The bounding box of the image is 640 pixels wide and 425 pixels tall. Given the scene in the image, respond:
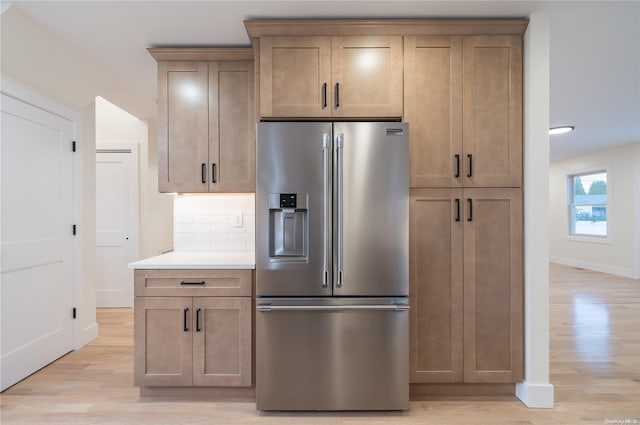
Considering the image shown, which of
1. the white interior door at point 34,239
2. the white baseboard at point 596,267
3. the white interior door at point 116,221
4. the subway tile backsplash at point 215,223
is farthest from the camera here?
the white baseboard at point 596,267

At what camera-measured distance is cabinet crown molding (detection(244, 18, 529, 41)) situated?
234 cm

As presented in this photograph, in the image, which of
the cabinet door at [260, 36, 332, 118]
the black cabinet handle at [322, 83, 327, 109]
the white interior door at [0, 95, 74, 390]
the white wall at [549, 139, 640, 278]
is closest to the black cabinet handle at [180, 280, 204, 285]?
the cabinet door at [260, 36, 332, 118]

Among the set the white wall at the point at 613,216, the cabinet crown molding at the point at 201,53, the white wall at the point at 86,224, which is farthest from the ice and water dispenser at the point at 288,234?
the white wall at the point at 613,216

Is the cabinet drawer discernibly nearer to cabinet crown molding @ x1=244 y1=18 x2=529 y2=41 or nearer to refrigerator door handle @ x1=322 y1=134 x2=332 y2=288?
refrigerator door handle @ x1=322 y1=134 x2=332 y2=288

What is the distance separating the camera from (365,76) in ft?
7.83

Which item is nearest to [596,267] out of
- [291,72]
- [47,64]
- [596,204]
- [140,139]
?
[596,204]

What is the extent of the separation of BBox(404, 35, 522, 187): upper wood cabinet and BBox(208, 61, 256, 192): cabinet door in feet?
3.85

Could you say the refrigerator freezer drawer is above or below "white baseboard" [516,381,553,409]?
above

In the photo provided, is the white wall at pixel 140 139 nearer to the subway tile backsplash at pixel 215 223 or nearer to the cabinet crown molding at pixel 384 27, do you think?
the subway tile backsplash at pixel 215 223

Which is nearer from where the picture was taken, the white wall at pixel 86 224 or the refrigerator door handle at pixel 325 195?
the refrigerator door handle at pixel 325 195

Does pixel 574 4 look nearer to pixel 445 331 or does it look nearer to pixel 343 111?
pixel 343 111

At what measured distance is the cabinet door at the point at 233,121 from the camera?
2.73m

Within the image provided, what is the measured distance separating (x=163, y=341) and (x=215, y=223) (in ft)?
3.54

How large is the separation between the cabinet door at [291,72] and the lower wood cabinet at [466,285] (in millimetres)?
1002
